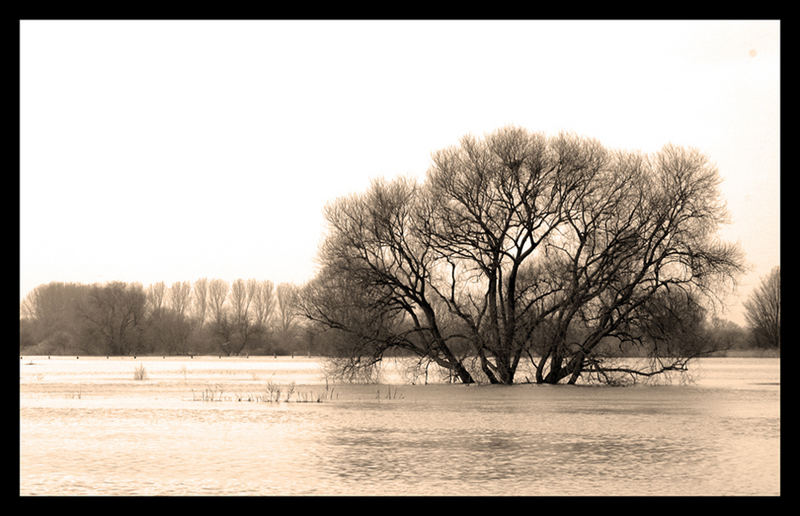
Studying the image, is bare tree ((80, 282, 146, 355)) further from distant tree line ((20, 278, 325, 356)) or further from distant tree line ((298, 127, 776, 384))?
distant tree line ((298, 127, 776, 384))

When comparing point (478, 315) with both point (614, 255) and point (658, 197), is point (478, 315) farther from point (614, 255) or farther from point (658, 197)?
point (658, 197)

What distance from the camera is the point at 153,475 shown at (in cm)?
1373

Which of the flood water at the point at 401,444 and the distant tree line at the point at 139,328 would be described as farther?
the distant tree line at the point at 139,328

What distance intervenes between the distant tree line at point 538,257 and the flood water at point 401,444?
5.66 m

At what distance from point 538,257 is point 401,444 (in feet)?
70.4

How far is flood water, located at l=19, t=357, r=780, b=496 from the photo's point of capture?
1306cm

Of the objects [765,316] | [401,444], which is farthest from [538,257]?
[765,316]

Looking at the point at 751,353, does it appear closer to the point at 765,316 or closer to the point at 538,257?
the point at 765,316

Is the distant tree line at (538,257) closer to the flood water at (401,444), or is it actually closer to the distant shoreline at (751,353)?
the flood water at (401,444)

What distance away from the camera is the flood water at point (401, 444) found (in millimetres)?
13062

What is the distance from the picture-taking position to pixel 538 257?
37.9 m

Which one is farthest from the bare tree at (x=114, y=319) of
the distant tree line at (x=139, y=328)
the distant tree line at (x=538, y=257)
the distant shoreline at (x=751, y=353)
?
the distant tree line at (x=538, y=257)

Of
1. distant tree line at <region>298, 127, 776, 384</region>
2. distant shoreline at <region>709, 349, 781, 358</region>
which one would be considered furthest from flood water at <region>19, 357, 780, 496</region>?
distant shoreline at <region>709, 349, 781, 358</region>
